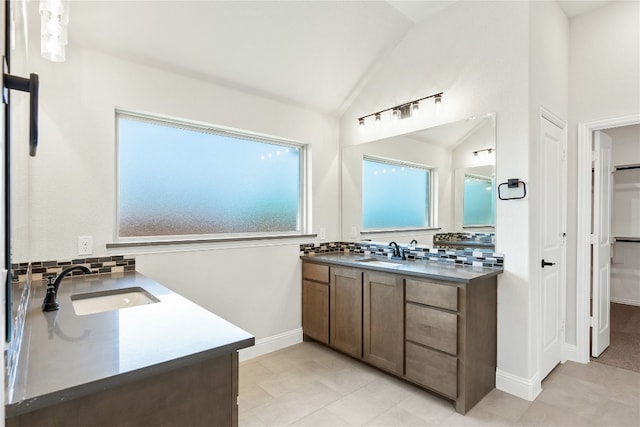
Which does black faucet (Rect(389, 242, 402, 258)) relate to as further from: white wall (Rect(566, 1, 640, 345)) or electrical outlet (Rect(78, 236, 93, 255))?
electrical outlet (Rect(78, 236, 93, 255))

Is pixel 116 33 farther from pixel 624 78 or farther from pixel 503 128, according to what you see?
pixel 624 78

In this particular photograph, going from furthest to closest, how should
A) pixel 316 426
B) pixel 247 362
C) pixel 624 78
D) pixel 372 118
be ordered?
pixel 372 118, pixel 247 362, pixel 624 78, pixel 316 426

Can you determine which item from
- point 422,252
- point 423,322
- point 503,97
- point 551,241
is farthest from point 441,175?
point 423,322

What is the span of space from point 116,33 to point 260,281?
7.07 ft

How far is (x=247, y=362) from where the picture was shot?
2975 mm

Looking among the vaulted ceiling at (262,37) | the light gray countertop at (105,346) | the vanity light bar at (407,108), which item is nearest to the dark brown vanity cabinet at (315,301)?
the vanity light bar at (407,108)

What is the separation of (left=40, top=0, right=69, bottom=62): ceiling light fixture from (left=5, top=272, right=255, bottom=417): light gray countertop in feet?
3.49

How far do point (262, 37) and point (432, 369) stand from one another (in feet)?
8.90

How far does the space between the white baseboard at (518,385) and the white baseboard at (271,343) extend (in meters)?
1.78

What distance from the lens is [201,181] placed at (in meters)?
2.92

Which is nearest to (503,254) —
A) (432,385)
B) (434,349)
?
(434,349)

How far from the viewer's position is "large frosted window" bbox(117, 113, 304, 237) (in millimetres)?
2582

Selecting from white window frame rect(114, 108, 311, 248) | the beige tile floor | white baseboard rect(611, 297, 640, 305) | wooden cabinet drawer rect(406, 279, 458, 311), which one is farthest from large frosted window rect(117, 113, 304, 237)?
white baseboard rect(611, 297, 640, 305)

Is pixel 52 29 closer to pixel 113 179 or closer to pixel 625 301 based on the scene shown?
pixel 113 179
